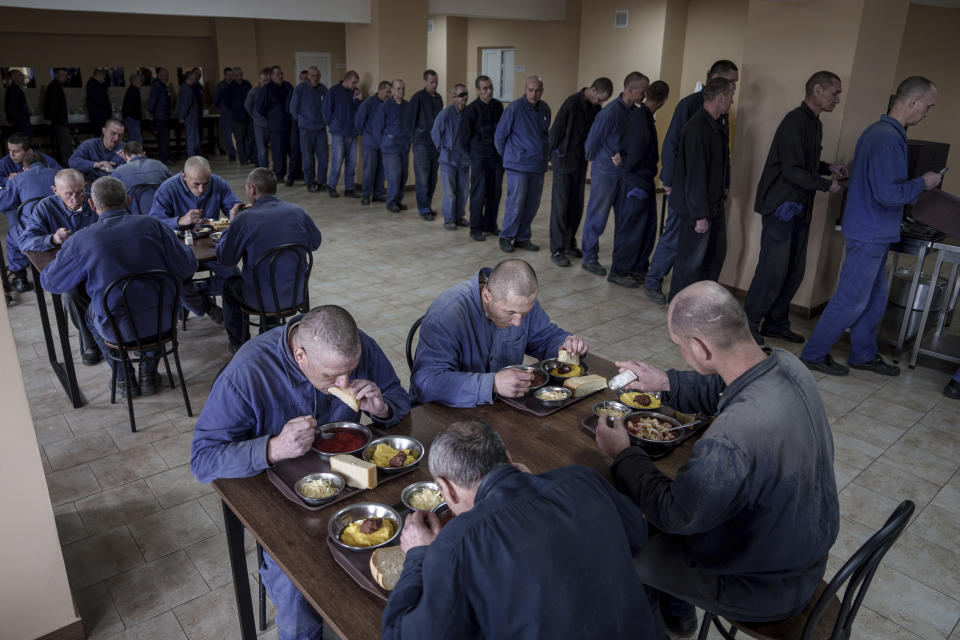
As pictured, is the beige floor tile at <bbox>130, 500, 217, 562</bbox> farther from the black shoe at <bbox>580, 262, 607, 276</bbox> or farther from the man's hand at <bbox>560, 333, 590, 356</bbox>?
the black shoe at <bbox>580, 262, 607, 276</bbox>

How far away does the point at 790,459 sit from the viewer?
169cm

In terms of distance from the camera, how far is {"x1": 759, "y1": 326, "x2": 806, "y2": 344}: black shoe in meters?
5.21

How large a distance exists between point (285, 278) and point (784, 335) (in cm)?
369

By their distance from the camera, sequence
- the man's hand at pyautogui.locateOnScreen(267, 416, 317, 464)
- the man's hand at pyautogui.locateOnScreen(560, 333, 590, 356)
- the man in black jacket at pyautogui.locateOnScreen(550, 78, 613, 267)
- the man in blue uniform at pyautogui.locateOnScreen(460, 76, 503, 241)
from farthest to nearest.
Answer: the man in blue uniform at pyautogui.locateOnScreen(460, 76, 503, 241)
the man in black jacket at pyautogui.locateOnScreen(550, 78, 613, 267)
the man's hand at pyautogui.locateOnScreen(560, 333, 590, 356)
the man's hand at pyautogui.locateOnScreen(267, 416, 317, 464)

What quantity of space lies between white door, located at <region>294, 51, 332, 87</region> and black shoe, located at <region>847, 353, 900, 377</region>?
1203 cm

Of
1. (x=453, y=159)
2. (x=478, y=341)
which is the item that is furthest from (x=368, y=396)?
(x=453, y=159)

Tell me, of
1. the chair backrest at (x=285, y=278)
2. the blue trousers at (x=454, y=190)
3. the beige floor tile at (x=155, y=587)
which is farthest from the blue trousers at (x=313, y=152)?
the beige floor tile at (x=155, y=587)

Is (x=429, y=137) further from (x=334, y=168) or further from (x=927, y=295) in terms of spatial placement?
(x=927, y=295)

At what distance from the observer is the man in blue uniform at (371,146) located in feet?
28.9

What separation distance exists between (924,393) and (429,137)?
617 cm

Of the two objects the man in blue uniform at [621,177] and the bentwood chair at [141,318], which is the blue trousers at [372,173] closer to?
the man in blue uniform at [621,177]

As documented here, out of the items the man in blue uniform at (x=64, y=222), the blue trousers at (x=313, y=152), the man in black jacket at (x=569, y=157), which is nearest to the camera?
the man in blue uniform at (x=64, y=222)

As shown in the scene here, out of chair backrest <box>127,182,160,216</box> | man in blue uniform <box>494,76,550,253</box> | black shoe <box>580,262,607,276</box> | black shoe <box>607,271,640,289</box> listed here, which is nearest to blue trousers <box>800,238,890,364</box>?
black shoe <box>607,271,640,289</box>

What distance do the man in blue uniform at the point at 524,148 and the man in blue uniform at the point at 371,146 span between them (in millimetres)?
2386
